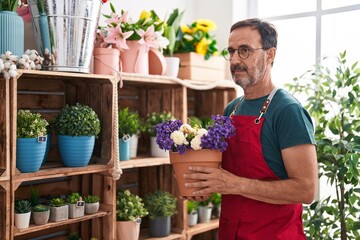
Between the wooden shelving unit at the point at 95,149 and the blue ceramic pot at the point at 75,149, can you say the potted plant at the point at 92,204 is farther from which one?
the blue ceramic pot at the point at 75,149

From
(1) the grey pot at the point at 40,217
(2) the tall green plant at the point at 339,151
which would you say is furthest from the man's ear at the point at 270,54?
(1) the grey pot at the point at 40,217

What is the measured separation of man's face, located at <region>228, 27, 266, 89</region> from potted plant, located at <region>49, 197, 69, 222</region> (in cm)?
99

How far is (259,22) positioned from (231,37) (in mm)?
133

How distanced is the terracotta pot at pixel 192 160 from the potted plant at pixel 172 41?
967 mm

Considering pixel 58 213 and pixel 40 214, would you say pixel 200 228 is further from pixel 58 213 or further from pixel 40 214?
pixel 40 214

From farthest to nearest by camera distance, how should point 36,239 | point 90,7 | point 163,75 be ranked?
point 163,75 < point 36,239 < point 90,7

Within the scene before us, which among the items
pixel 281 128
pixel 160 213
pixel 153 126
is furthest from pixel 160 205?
pixel 281 128

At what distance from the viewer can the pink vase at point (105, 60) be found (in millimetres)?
2346

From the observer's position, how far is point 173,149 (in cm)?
186

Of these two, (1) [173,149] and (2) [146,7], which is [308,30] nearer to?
(2) [146,7]

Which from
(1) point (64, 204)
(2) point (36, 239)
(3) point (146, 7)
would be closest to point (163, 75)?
(3) point (146, 7)

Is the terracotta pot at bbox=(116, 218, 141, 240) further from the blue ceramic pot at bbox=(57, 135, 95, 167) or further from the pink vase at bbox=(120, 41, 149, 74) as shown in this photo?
the pink vase at bbox=(120, 41, 149, 74)

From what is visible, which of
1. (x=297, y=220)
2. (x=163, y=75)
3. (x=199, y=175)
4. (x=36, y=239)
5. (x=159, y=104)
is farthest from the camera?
(x=159, y=104)

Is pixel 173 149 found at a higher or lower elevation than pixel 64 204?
higher
